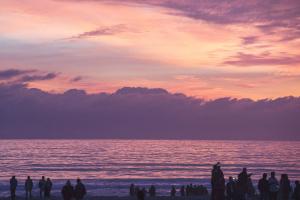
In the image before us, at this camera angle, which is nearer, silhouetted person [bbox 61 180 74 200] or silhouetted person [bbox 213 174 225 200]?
silhouetted person [bbox 213 174 225 200]

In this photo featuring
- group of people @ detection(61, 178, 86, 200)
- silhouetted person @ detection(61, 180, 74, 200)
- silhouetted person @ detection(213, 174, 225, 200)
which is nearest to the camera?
silhouetted person @ detection(213, 174, 225, 200)

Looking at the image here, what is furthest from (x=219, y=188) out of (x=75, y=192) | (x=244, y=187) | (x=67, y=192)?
(x=67, y=192)

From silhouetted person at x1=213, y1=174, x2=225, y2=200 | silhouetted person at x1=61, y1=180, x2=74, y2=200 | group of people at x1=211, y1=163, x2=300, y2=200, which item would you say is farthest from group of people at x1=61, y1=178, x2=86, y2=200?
silhouetted person at x1=213, y1=174, x2=225, y2=200

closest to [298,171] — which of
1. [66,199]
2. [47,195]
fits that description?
[47,195]

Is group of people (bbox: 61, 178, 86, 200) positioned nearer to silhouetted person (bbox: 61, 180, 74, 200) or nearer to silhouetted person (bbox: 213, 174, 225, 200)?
silhouetted person (bbox: 61, 180, 74, 200)

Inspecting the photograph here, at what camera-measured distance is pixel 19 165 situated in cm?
10144

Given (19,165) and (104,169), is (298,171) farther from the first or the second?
(19,165)

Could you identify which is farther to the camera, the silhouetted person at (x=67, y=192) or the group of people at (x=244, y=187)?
the silhouetted person at (x=67, y=192)

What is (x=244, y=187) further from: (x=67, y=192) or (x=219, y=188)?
(x=67, y=192)

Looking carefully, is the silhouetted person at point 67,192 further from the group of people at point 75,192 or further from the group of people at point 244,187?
the group of people at point 244,187

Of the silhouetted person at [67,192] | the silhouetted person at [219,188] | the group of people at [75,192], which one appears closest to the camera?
the silhouetted person at [219,188]

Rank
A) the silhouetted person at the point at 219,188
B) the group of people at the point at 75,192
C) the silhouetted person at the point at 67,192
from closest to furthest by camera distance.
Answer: the silhouetted person at the point at 219,188 < the group of people at the point at 75,192 < the silhouetted person at the point at 67,192

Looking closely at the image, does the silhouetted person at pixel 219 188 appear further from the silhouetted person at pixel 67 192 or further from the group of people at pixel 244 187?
the silhouetted person at pixel 67 192

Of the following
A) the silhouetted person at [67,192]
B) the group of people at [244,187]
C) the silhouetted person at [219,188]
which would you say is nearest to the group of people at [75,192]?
the silhouetted person at [67,192]
